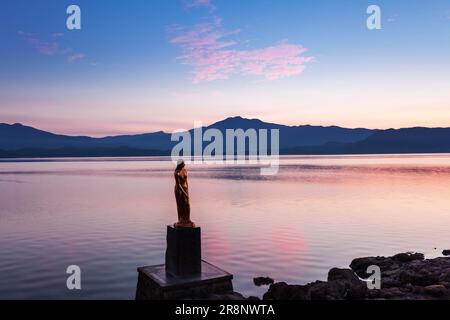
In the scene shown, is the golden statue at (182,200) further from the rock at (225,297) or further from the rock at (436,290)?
the rock at (436,290)

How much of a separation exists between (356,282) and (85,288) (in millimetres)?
11577

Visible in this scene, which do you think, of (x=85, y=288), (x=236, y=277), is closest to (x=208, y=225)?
(x=236, y=277)

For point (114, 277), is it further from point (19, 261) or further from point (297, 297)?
point (297, 297)

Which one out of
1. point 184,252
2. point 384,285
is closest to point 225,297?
point 184,252

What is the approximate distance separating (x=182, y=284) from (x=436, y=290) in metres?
9.23

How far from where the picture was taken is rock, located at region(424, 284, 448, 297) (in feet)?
47.6

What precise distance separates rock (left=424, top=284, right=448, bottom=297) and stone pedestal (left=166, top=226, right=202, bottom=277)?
840cm

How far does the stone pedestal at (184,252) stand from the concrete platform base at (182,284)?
209 mm

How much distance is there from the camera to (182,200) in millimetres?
14016

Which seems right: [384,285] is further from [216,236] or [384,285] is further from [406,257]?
[216,236]

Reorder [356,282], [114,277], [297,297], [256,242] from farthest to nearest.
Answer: [256,242] → [114,277] → [356,282] → [297,297]

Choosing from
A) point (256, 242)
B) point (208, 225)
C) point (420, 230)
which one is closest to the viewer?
point (256, 242)

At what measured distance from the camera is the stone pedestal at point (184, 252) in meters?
13.4

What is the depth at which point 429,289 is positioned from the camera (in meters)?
14.8
